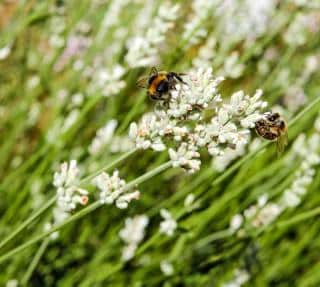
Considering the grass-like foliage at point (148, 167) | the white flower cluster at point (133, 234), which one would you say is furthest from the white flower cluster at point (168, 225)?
the white flower cluster at point (133, 234)

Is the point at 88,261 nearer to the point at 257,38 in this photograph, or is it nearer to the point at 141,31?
the point at 141,31

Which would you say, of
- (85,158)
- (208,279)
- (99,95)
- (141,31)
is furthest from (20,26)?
(208,279)

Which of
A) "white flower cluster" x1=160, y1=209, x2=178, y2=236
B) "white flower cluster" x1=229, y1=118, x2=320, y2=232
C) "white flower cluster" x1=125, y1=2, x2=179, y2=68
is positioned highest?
"white flower cluster" x1=125, y1=2, x2=179, y2=68

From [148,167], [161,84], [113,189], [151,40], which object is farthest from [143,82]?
[148,167]

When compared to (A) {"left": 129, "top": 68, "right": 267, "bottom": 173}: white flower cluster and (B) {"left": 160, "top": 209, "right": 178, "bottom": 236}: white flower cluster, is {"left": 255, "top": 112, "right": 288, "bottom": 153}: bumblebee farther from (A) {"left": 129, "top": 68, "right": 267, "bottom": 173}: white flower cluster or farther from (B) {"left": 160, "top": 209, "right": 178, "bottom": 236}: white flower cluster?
(B) {"left": 160, "top": 209, "right": 178, "bottom": 236}: white flower cluster

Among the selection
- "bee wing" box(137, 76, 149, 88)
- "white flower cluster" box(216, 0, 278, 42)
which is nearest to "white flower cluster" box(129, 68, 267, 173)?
"bee wing" box(137, 76, 149, 88)

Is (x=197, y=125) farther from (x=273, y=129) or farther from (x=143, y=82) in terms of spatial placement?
(x=143, y=82)
